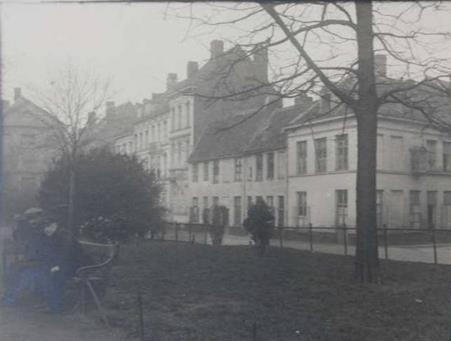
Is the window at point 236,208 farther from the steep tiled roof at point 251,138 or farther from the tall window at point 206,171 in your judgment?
the steep tiled roof at point 251,138

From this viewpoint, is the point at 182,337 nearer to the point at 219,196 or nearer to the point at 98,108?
the point at 98,108

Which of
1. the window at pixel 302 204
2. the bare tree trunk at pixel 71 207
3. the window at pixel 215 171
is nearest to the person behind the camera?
the bare tree trunk at pixel 71 207

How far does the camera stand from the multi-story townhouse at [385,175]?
3047 cm

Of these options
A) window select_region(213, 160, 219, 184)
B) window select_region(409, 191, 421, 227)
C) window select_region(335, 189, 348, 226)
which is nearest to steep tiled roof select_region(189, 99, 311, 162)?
window select_region(213, 160, 219, 184)

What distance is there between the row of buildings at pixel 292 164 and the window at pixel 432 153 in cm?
6

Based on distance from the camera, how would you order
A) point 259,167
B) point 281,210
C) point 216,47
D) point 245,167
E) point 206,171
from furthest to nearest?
1. point 206,171
2. point 245,167
3. point 259,167
4. point 281,210
5. point 216,47

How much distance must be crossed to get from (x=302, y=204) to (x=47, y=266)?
27.7 m

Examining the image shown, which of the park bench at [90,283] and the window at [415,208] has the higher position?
the window at [415,208]

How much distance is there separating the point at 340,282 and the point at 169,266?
3.96 metres

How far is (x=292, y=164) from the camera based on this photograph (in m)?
35.1

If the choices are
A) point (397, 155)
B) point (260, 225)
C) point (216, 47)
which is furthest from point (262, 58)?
point (397, 155)

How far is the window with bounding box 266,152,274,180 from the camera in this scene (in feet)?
119

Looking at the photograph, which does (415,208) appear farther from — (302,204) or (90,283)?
(90,283)

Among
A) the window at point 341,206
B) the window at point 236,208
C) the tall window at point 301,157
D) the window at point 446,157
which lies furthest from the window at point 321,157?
the window at point 446,157
